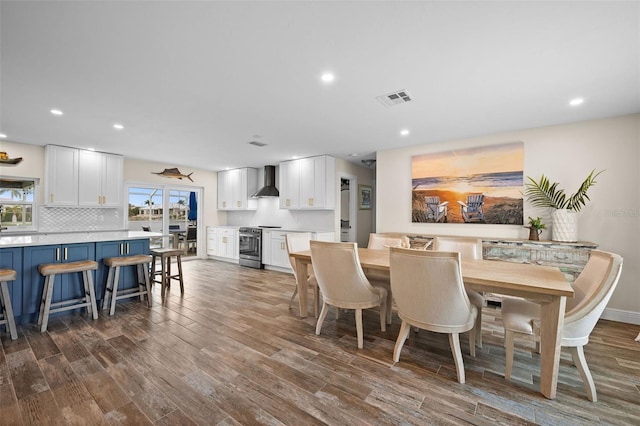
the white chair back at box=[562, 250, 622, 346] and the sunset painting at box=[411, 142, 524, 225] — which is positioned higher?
the sunset painting at box=[411, 142, 524, 225]

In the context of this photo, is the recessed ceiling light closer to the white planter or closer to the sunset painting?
the sunset painting

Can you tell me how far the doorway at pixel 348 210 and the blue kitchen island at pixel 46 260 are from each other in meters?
4.48

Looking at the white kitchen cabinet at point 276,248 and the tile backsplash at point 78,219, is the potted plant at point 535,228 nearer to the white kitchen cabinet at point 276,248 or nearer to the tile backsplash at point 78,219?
the white kitchen cabinet at point 276,248

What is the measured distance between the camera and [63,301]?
3168 mm

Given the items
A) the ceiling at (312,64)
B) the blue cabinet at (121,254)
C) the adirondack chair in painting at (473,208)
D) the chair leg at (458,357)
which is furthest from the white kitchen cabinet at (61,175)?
the adirondack chair in painting at (473,208)

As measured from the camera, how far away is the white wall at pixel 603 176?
10.7 ft

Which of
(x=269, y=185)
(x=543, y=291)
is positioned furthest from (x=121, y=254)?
(x=543, y=291)

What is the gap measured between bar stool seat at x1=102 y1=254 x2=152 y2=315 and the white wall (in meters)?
4.86

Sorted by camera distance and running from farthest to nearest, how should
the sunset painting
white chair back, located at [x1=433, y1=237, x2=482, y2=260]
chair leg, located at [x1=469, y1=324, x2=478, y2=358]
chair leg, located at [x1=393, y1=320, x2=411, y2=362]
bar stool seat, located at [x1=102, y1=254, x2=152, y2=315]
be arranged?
the sunset painting, bar stool seat, located at [x1=102, y1=254, x2=152, y2=315], white chair back, located at [x1=433, y1=237, x2=482, y2=260], chair leg, located at [x1=469, y1=324, x2=478, y2=358], chair leg, located at [x1=393, y1=320, x2=411, y2=362]

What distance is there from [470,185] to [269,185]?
4.47 metres

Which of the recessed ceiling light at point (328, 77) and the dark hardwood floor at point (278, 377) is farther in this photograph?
the recessed ceiling light at point (328, 77)

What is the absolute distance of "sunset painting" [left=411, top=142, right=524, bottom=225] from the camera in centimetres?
394

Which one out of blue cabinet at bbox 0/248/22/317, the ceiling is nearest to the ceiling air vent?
the ceiling

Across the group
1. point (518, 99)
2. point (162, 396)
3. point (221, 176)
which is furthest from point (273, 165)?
point (162, 396)
